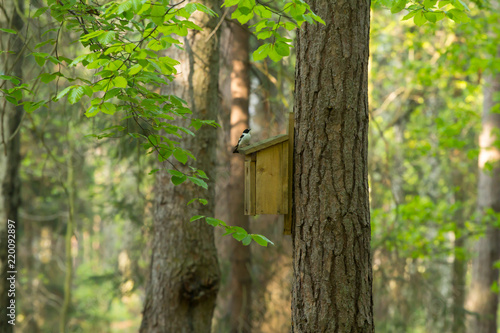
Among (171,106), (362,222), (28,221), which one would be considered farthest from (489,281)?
(28,221)

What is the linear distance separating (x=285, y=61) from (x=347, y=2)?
466 cm

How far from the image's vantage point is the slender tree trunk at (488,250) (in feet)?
28.8

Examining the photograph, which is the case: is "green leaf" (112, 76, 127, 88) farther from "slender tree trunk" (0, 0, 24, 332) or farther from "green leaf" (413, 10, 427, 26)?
"slender tree trunk" (0, 0, 24, 332)

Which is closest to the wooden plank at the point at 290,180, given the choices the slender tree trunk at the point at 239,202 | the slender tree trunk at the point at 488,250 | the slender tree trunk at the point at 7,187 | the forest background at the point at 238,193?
the forest background at the point at 238,193

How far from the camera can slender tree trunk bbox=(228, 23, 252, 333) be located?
7.77 meters

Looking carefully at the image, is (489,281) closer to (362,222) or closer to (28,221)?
(362,222)

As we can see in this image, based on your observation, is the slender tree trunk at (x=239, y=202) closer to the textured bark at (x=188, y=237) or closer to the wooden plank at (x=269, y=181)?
the textured bark at (x=188, y=237)

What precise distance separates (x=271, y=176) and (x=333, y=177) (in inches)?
19.0

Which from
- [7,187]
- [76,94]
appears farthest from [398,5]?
[7,187]

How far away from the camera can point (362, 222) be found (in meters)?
2.94

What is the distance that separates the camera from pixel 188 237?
4.65 meters

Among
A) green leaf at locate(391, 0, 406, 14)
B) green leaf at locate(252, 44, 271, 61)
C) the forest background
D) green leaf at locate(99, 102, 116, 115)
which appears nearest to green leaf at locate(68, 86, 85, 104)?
the forest background

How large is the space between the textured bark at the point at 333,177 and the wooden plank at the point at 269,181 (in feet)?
0.46

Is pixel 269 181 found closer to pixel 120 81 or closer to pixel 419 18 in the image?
pixel 120 81
